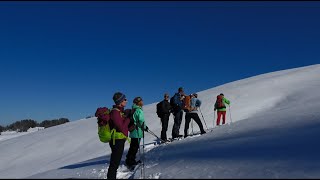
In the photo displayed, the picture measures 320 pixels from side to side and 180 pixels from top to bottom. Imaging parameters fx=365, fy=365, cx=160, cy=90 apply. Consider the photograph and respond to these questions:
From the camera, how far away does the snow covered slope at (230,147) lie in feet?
21.9

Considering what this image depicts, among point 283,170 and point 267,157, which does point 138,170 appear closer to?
point 267,157

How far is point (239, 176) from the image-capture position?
5754mm

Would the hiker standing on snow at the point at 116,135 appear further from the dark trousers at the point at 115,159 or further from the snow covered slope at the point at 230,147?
the snow covered slope at the point at 230,147

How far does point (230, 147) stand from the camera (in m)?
8.83

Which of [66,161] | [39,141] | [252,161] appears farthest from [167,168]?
[39,141]

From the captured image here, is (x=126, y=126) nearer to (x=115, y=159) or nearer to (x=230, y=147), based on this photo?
(x=115, y=159)

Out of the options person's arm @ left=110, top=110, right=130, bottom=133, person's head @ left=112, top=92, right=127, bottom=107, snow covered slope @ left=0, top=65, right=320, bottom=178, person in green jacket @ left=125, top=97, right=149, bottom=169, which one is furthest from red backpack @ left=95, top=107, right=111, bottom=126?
person in green jacket @ left=125, top=97, right=149, bottom=169

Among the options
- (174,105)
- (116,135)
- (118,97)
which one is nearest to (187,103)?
(174,105)

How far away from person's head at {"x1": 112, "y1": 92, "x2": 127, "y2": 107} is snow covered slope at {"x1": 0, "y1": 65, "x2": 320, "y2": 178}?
5.08 feet

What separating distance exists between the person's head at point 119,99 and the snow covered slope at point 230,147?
1.55 m

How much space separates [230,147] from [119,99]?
307 cm

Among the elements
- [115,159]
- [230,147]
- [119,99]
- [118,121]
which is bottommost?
[115,159]

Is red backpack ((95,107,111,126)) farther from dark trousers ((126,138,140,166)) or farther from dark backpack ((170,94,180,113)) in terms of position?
dark backpack ((170,94,180,113))

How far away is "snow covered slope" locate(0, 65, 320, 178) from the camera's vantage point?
262 inches
